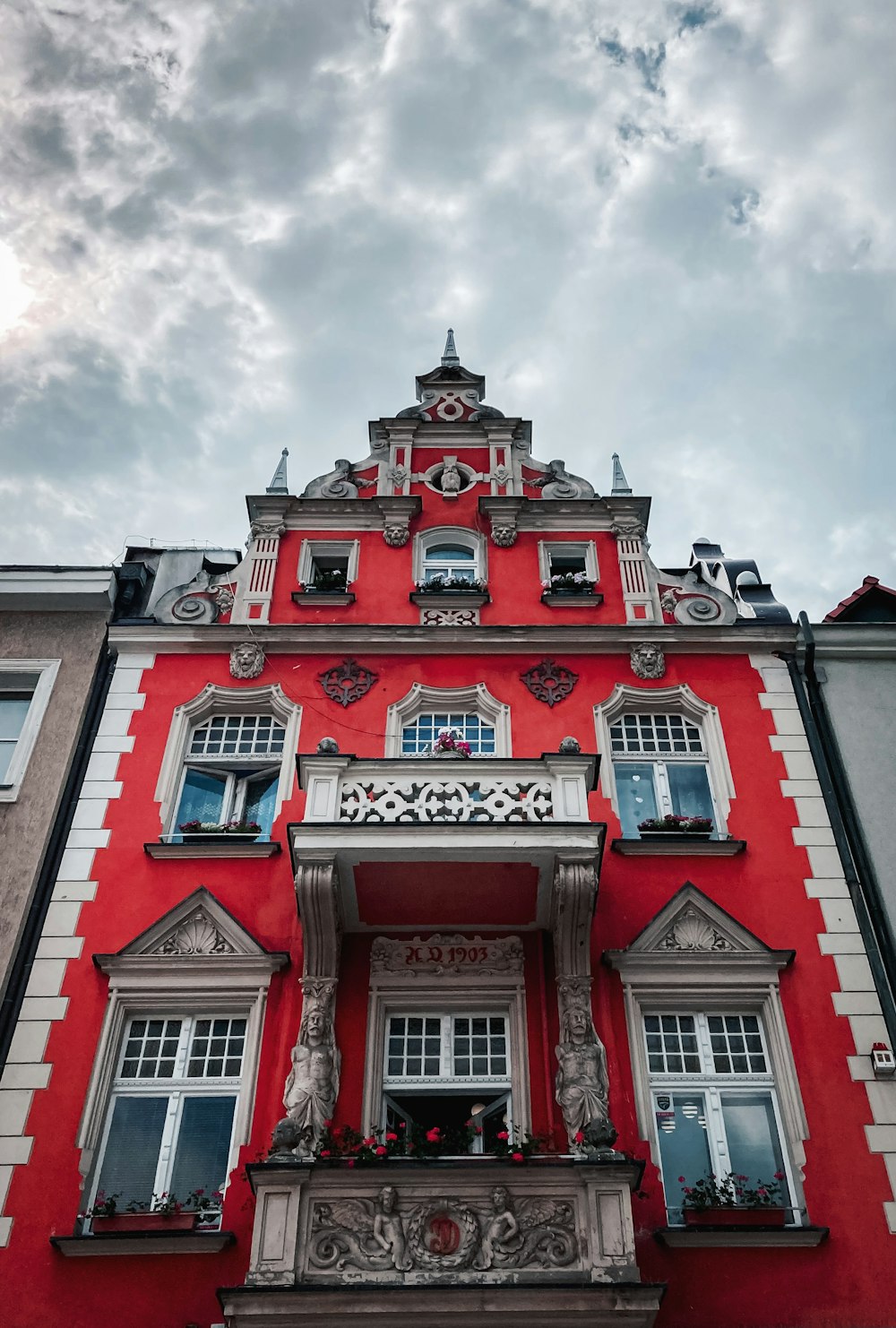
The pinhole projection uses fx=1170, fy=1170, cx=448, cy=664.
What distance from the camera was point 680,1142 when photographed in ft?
38.1

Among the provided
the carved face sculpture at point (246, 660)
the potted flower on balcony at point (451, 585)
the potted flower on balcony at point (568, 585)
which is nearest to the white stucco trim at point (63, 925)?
the carved face sculpture at point (246, 660)

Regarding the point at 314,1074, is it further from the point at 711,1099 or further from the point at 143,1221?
the point at 711,1099

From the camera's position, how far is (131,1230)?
1084 cm

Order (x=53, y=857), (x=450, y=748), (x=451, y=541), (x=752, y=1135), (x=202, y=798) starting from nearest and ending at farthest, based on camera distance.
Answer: (x=752, y=1135)
(x=53, y=857)
(x=450, y=748)
(x=202, y=798)
(x=451, y=541)

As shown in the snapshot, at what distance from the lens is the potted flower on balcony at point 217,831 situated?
44.8 ft

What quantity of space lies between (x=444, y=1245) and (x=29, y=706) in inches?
341

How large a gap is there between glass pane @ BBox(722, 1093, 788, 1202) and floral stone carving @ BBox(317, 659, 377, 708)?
258 inches

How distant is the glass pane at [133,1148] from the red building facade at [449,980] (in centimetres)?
3

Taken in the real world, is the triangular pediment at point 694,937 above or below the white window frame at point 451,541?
below

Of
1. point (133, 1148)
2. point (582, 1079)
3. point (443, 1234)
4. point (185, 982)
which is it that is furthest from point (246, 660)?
point (443, 1234)

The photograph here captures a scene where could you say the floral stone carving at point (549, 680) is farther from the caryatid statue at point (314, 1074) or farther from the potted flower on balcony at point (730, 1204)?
the potted flower on balcony at point (730, 1204)

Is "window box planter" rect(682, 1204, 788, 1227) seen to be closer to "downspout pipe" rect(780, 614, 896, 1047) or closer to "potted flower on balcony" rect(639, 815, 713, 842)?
"downspout pipe" rect(780, 614, 896, 1047)

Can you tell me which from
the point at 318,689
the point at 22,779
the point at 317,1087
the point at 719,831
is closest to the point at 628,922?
the point at 719,831

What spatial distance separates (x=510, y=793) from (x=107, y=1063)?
197 inches
